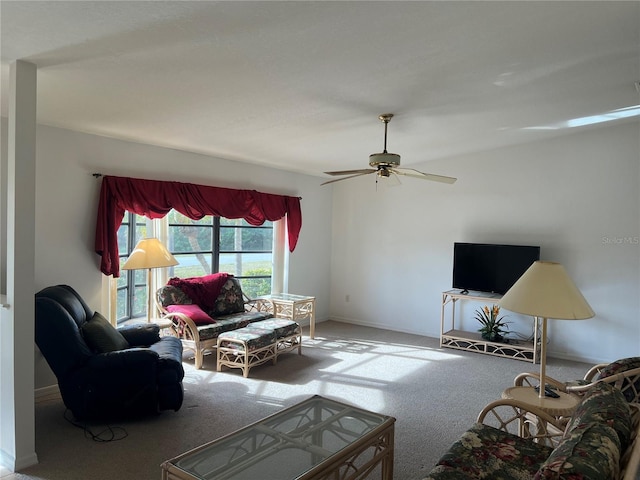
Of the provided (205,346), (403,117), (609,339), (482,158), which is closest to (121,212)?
(205,346)

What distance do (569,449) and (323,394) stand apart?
2833 millimetres

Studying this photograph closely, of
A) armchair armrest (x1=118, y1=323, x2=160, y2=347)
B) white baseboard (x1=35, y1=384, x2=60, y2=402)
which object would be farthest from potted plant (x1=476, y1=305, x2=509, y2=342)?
white baseboard (x1=35, y1=384, x2=60, y2=402)

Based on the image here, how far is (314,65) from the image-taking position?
2.89 metres

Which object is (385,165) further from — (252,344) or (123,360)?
(123,360)

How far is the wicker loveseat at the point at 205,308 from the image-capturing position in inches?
180

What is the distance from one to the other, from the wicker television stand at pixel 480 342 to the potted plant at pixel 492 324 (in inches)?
3.2

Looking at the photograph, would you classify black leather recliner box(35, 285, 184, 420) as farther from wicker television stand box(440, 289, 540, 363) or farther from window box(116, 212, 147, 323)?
wicker television stand box(440, 289, 540, 363)

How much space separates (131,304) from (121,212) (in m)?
1.14

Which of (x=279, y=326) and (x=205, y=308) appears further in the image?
(x=205, y=308)

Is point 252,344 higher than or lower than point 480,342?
higher

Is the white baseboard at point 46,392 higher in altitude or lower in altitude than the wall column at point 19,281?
lower

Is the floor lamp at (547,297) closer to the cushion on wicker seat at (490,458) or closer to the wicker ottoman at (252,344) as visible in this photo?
the cushion on wicker seat at (490,458)

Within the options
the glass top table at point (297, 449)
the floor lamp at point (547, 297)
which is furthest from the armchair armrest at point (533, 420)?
the glass top table at point (297, 449)

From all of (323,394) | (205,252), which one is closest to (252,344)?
(323,394)
